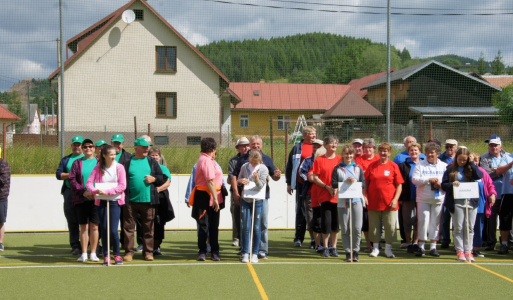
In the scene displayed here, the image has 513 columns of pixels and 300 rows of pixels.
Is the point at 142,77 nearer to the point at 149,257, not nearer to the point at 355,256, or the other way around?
the point at 149,257

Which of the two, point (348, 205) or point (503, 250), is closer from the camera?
point (348, 205)

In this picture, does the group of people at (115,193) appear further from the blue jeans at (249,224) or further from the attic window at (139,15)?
the attic window at (139,15)

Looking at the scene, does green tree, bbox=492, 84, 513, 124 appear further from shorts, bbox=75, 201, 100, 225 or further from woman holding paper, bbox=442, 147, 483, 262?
shorts, bbox=75, 201, 100, 225

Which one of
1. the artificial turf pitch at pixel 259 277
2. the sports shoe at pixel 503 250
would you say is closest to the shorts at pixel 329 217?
the artificial turf pitch at pixel 259 277

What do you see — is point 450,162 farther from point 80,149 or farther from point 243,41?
point 243,41

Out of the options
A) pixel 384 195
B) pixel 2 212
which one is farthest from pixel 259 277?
pixel 2 212

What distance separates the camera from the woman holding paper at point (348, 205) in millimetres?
8008

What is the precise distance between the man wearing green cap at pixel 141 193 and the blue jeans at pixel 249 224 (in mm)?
1189

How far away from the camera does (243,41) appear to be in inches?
732

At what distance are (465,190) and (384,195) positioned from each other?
1.07m

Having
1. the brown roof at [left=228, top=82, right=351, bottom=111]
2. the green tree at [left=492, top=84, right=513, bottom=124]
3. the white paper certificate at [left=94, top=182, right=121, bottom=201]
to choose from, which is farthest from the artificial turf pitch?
the brown roof at [left=228, top=82, right=351, bottom=111]

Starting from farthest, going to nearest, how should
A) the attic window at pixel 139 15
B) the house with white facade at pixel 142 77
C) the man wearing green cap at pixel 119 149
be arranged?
the attic window at pixel 139 15, the house with white facade at pixel 142 77, the man wearing green cap at pixel 119 149

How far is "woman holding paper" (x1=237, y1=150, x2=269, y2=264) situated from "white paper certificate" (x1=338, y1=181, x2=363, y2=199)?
104 cm

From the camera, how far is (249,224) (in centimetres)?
799
